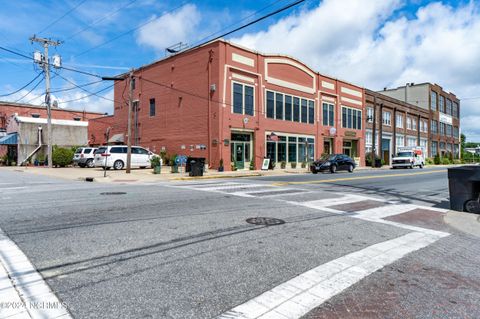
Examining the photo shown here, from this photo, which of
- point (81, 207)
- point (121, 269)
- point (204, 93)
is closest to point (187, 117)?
point (204, 93)

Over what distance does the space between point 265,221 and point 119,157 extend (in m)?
20.2

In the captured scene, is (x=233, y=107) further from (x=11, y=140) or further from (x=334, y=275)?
(x=334, y=275)

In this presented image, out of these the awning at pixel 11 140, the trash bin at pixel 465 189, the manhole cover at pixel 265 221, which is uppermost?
the awning at pixel 11 140

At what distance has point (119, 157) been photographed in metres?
24.8

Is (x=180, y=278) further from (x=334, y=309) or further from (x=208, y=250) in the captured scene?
(x=334, y=309)

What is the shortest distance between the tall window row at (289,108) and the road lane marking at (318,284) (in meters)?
26.0

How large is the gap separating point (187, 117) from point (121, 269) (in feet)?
83.8

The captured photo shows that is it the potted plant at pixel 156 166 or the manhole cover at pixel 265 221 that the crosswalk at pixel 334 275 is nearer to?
the manhole cover at pixel 265 221

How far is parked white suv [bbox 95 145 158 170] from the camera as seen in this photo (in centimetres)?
2456

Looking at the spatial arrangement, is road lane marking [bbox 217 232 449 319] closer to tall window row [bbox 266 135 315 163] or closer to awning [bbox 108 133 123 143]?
tall window row [bbox 266 135 315 163]

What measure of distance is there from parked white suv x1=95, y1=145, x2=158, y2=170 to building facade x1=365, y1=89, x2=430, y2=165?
2845cm

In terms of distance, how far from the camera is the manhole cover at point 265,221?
681 cm

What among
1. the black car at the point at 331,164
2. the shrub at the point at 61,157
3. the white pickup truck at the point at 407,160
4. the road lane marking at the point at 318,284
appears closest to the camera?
the road lane marking at the point at 318,284

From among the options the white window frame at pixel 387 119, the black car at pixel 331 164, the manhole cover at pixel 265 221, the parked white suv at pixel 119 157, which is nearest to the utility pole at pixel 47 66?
the parked white suv at pixel 119 157
